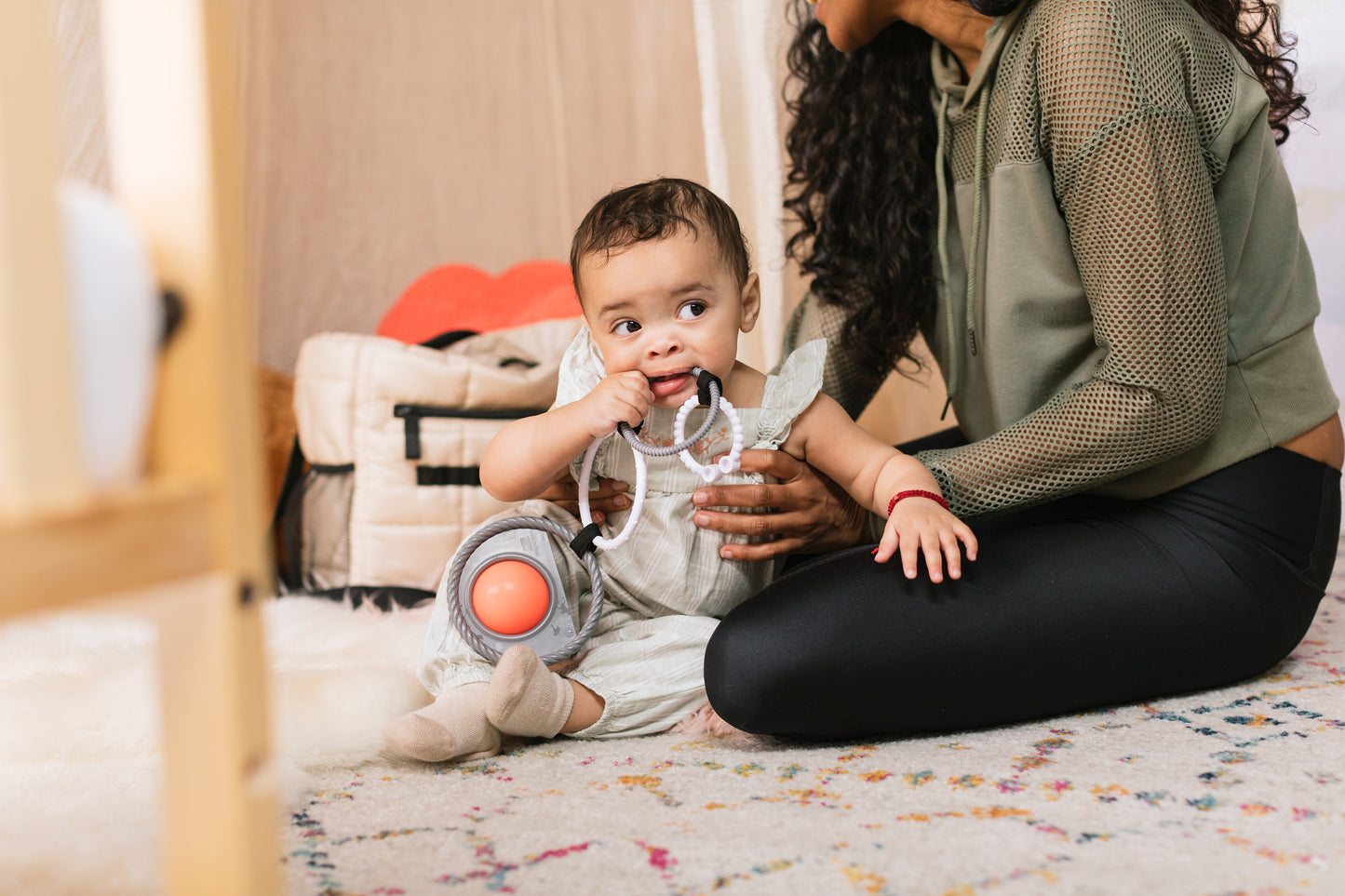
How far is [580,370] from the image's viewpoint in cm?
112

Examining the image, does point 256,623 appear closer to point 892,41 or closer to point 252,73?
point 892,41

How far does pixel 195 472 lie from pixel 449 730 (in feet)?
1.73

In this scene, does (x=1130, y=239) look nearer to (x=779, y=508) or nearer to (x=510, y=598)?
(x=779, y=508)

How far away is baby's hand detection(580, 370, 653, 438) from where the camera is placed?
978 millimetres

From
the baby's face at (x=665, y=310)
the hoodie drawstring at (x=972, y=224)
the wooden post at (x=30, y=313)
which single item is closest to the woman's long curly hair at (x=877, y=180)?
the hoodie drawstring at (x=972, y=224)

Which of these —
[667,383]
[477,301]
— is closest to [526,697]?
[667,383]

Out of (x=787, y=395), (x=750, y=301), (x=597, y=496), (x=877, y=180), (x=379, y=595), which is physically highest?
(x=877, y=180)

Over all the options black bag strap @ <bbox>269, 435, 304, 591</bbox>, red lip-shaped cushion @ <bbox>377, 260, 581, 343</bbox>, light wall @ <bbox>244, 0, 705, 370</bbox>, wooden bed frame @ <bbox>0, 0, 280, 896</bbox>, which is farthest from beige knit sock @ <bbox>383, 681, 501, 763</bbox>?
light wall @ <bbox>244, 0, 705, 370</bbox>

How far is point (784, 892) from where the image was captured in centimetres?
65

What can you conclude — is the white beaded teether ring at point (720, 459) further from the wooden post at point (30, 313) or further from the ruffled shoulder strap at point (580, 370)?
the wooden post at point (30, 313)

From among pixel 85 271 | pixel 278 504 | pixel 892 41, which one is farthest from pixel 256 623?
pixel 278 504

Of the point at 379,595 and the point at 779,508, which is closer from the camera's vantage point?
the point at 779,508

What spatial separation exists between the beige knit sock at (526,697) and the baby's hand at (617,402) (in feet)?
0.74

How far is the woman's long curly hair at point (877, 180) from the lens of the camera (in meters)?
1.32
